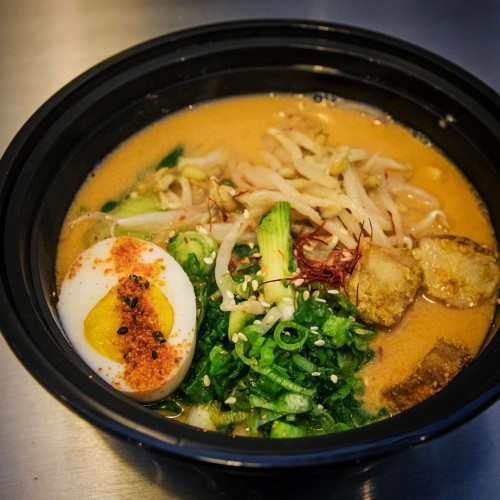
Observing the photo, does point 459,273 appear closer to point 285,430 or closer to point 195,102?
point 285,430

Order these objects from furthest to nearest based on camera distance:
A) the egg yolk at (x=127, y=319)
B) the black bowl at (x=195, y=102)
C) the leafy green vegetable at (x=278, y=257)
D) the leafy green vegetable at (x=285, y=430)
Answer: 1. the leafy green vegetable at (x=278, y=257)
2. the egg yolk at (x=127, y=319)
3. the leafy green vegetable at (x=285, y=430)
4. the black bowl at (x=195, y=102)

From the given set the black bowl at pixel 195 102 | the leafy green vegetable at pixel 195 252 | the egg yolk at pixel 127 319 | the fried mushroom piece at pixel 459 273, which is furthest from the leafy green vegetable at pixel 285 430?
the fried mushroom piece at pixel 459 273

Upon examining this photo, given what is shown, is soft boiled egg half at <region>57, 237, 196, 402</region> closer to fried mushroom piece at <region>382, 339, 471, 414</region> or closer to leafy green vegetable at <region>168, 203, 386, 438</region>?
leafy green vegetable at <region>168, 203, 386, 438</region>

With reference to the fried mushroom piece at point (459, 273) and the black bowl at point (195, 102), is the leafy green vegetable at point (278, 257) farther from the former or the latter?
the black bowl at point (195, 102)

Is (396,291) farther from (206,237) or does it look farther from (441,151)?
(441,151)

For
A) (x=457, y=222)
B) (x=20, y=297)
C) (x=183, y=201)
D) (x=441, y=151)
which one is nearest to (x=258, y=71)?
(x=183, y=201)

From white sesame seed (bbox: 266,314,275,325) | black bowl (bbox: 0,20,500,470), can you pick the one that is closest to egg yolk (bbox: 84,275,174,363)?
black bowl (bbox: 0,20,500,470)
